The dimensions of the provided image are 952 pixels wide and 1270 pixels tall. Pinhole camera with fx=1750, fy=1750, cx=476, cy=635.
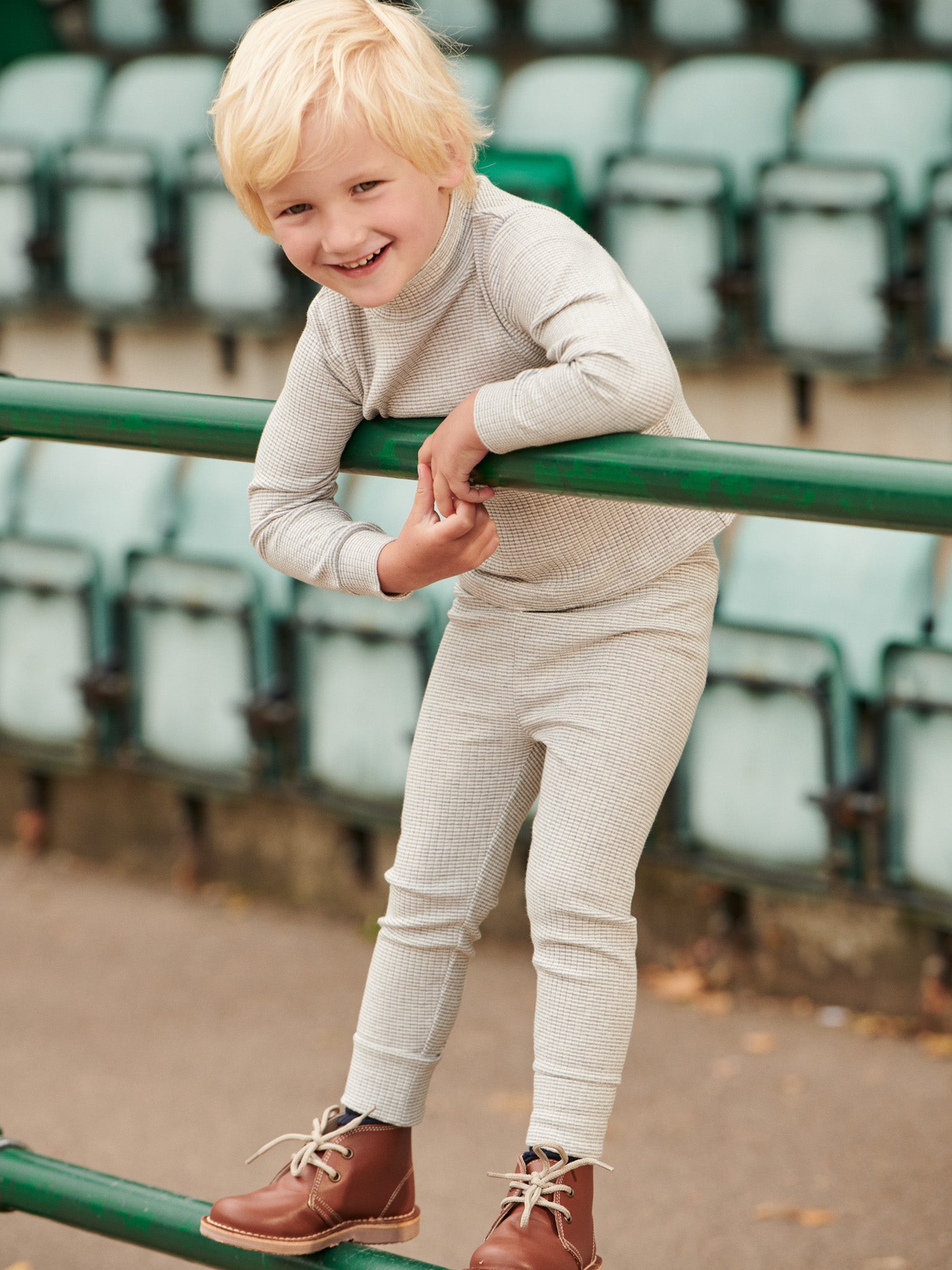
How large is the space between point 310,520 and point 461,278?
0.16 meters

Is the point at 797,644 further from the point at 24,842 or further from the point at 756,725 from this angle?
the point at 24,842

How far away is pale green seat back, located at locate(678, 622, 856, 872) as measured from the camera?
2.16 meters

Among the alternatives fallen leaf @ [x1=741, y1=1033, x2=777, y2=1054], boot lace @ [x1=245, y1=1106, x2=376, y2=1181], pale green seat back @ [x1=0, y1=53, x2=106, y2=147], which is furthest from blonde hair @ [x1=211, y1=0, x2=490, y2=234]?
pale green seat back @ [x1=0, y1=53, x2=106, y2=147]

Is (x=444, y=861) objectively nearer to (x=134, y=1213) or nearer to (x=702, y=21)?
(x=134, y=1213)

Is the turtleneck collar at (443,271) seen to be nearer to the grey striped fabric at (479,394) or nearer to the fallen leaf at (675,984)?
the grey striped fabric at (479,394)

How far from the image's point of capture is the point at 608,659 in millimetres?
964

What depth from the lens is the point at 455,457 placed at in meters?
0.87

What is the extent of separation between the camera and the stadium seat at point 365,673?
8.02ft

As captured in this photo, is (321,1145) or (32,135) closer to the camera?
(321,1145)

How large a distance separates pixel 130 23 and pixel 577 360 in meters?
3.16

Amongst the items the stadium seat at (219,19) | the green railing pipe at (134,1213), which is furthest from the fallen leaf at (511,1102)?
the stadium seat at (219,19)

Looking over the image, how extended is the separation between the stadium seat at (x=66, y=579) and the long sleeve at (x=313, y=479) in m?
1.75

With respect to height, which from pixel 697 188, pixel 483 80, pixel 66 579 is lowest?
pixel 66 579

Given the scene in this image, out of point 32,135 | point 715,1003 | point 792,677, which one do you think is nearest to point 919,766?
point 792,677
